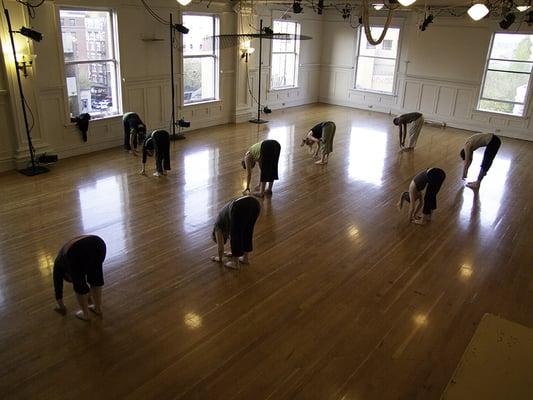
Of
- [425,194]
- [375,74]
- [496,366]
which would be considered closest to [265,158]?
[425,194]

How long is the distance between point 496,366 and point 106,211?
5.14 m

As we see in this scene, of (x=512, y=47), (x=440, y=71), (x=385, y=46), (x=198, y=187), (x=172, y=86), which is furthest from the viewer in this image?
(x=385, y=46)

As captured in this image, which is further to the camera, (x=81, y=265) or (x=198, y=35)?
(x=198, y=35)

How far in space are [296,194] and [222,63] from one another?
5168 millimetres

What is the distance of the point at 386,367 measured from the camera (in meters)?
3.51

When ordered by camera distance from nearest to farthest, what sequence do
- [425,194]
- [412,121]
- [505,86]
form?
[425,194] → [412,121] → [505,86]

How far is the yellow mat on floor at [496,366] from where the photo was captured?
6.13 feet

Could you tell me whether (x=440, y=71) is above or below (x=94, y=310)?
above

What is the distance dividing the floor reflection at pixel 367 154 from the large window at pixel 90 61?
472 centimetres

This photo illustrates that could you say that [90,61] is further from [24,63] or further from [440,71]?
[440,71]

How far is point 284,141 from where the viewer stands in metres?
9.98

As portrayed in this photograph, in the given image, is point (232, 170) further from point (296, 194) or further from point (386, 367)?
point (386, 367)

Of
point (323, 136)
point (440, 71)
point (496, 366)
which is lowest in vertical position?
point (323, 136)

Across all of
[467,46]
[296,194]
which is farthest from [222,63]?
[467,46]
